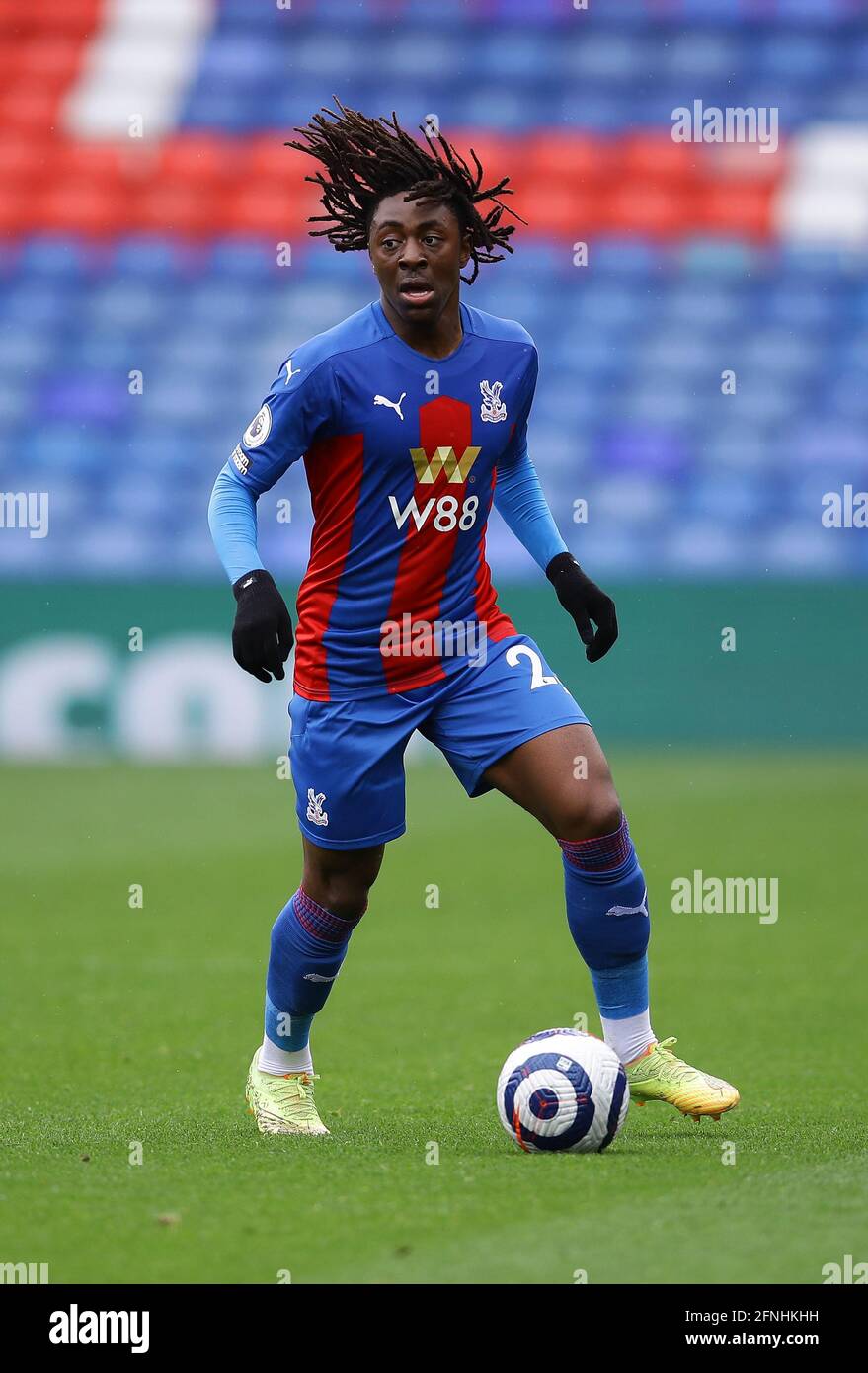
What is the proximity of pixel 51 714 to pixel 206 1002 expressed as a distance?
→ 875cm

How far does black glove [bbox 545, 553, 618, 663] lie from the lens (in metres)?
5.19

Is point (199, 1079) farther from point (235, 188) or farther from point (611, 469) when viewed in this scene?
point (235, 188)

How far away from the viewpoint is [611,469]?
59.7 ft

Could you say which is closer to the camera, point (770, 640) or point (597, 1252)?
point (597, 1252)

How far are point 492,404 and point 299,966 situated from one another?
1.48 m

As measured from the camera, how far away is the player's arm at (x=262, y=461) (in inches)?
183

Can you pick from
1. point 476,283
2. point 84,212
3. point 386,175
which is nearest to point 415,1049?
point 386,175

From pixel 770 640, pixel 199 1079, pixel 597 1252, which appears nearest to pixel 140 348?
pixel 770 640

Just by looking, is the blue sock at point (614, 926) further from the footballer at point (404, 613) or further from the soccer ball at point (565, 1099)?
the soccer ball at point (565, 1099)

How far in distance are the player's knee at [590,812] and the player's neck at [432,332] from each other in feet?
3.70

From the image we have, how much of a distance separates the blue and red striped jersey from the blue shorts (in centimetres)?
5

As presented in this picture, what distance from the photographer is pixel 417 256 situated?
15.7ft

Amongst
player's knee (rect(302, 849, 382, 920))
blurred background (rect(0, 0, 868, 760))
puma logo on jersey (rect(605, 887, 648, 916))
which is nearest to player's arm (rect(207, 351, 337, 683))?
player's knee (rect(302, 849, 382, 920))

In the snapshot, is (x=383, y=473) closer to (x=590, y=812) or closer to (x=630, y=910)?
(x=590, y=812)
